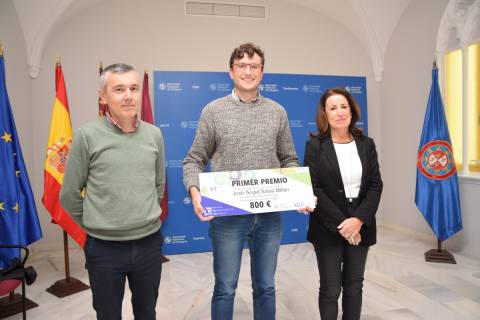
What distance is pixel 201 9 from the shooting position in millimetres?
4613

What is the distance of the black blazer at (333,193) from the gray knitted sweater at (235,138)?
0.78 ft

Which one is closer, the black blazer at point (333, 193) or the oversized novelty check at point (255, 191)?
the oversized novelty check at point (255, 191)

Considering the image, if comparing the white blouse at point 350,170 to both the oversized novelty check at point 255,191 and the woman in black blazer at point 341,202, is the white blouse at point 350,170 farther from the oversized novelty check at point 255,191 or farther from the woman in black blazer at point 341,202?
the oversized novelty check at point 255,191

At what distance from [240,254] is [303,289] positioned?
1.60 meters

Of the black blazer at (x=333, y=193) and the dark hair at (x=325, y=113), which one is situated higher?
the dark hair at (x=325, y=113)

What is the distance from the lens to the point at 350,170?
173 cm

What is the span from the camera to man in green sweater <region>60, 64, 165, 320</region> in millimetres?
1318

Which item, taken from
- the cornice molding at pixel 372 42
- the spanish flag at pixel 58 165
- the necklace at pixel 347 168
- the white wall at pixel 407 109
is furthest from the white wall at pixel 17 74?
the white wall at pixel 407 109

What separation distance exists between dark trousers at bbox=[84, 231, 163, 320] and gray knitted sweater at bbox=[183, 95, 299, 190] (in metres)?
0.36

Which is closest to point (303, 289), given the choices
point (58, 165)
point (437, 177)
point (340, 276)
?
point (340, 276)

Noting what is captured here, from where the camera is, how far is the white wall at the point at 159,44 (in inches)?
168

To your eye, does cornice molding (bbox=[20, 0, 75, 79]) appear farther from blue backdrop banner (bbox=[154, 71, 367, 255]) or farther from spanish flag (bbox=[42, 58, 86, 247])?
blue backdrop banner (bbox=[154, 71, 367, 255])

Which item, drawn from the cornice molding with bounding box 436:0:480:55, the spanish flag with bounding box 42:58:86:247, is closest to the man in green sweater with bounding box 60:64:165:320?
the spanish flag with bounding box 42:58:86:247

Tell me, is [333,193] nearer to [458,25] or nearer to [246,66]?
[246,66]
